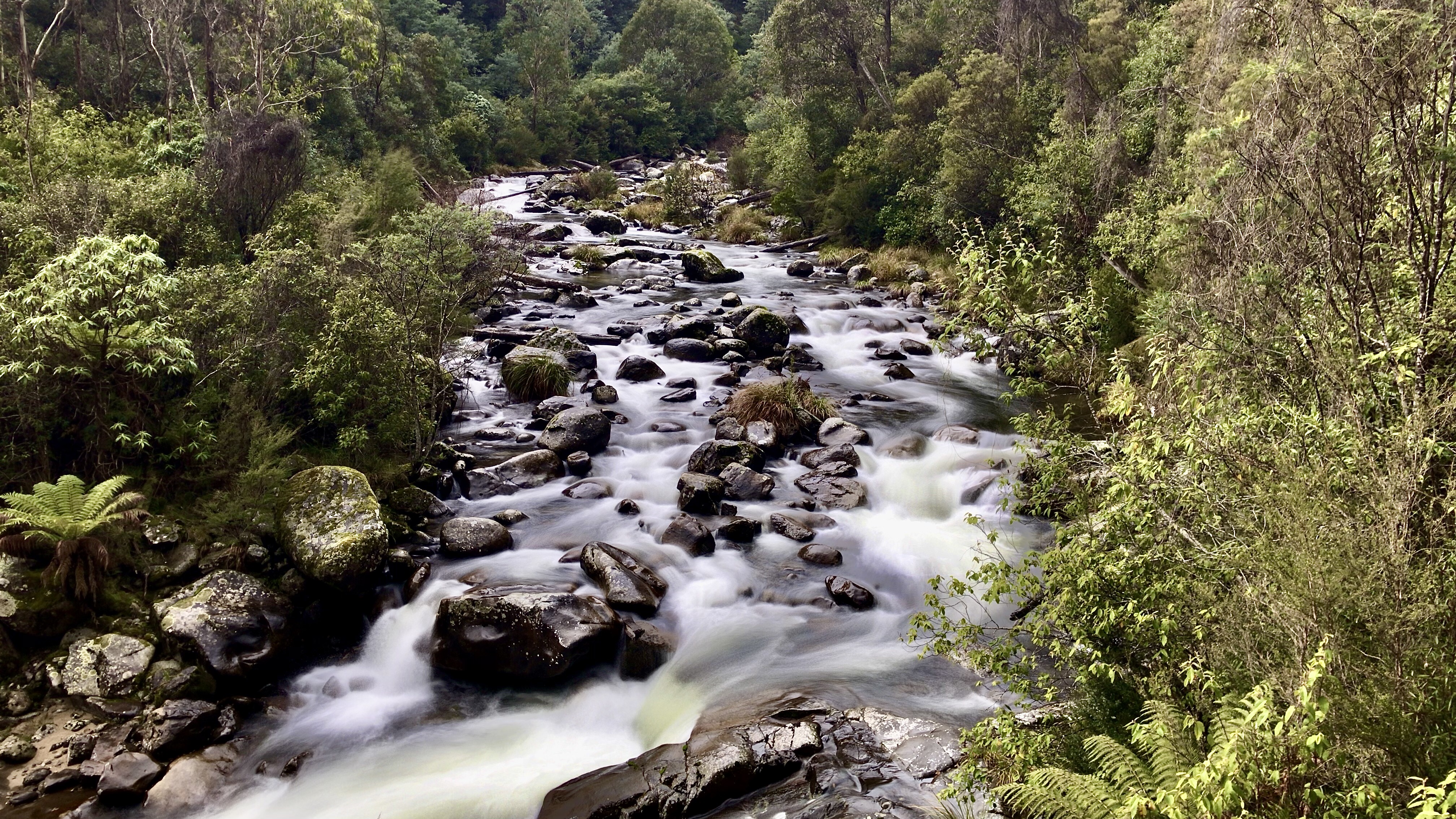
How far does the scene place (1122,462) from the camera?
260 inches

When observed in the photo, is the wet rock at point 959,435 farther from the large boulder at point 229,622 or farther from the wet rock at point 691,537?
the large boulder at point 229,622

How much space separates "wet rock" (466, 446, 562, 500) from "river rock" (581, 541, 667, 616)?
2609 mm

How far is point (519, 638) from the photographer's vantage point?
9.23 m

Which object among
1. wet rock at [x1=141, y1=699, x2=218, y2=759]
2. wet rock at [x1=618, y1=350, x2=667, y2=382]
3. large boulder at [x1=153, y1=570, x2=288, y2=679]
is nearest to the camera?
wet rock at [x1=141, y1=699, x2=218, y2=759]

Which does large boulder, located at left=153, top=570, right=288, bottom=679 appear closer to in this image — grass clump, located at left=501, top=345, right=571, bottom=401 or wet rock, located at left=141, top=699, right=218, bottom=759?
wet rock, located at left=141, top=699, right=218, bottom=759

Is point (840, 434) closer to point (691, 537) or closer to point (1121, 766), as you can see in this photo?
point (691, 537)

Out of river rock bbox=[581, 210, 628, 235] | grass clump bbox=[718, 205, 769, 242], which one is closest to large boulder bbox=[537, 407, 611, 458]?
river rock bbox=[581, 210, 628, 235]

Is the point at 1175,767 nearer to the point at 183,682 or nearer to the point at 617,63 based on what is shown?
the point at 183,682

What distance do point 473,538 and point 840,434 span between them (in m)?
7.36

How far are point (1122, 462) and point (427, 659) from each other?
303 inches

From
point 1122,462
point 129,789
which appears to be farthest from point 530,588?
point 1122,462

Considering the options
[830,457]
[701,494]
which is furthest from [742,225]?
[701,494]

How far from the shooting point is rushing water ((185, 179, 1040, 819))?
8.07 metres

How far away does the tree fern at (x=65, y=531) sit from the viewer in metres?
8.83
